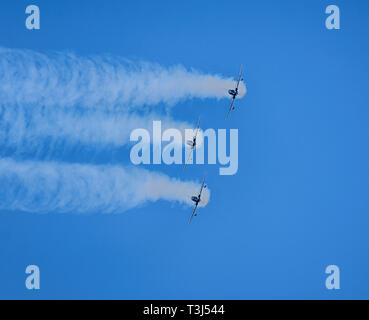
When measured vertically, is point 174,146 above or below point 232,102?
below

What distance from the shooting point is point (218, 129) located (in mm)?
67250

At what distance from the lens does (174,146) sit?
6694 cm
